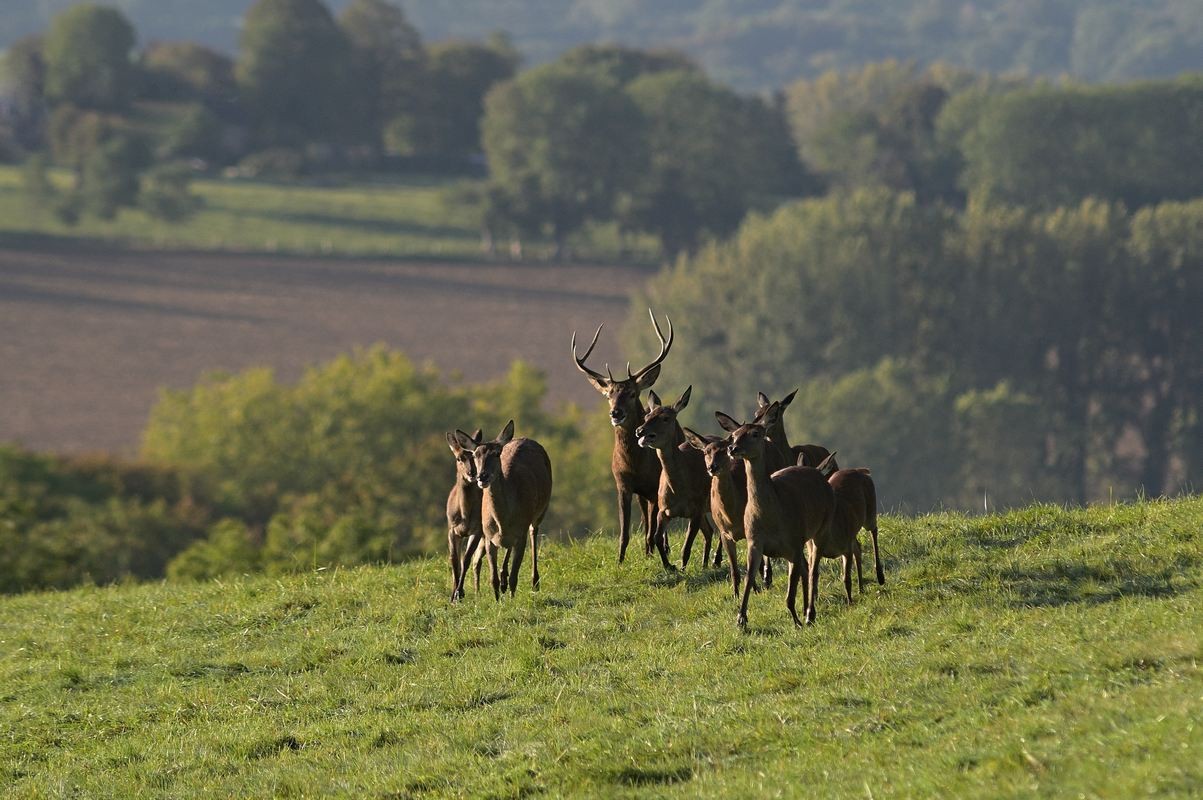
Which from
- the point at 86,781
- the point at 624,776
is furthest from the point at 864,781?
the point at 86,781

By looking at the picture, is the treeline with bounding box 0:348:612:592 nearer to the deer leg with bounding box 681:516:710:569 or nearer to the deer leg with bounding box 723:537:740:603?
the deer leg with bounding box 681:516:710:569

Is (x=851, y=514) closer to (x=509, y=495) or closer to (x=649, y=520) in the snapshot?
(x=649, y=520)

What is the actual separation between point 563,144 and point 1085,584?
166m

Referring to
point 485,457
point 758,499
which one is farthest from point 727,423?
point 485,457

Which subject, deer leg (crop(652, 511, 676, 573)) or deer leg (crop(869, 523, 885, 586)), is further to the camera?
deer leg (crop(652, 511, 676, 573))

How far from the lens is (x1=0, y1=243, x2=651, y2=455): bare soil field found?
5020 inches

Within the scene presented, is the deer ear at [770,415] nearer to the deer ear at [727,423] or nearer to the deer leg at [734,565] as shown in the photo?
the deer ear at [727,423]

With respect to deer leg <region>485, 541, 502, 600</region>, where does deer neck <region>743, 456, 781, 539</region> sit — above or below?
above

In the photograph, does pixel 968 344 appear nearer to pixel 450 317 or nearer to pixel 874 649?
pixel 450 317

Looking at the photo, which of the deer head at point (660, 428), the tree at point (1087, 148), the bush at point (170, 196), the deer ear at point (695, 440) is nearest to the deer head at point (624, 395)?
the deer head at point (660, 428)

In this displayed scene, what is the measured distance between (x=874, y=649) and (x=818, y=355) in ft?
372

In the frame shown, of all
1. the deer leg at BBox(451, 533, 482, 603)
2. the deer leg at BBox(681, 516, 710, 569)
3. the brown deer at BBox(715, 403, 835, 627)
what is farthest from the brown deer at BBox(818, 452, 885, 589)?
the deer leg at BBox(451, 533, 482, 603)

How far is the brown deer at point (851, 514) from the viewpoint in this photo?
60.3ft

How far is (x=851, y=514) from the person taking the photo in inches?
727
